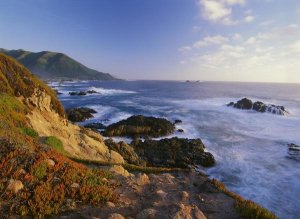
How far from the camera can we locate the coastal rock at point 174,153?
3105 cm

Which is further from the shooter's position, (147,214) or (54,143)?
(54,143)

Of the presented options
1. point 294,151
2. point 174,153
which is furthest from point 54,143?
point 294,151

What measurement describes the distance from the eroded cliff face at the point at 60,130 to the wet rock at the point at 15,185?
10.7m

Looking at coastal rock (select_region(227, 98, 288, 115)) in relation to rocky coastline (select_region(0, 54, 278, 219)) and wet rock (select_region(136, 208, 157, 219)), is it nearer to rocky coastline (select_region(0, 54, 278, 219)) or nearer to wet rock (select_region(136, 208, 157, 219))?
rocky coastline (select_region(0, 54, 278, 219))

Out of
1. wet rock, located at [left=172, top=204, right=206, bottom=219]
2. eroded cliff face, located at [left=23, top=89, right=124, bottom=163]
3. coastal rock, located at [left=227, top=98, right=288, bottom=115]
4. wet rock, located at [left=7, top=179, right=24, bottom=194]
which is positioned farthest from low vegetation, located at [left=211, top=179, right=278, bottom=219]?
coastal rock, located at [left=227, top=98, right=288, bottom=115]

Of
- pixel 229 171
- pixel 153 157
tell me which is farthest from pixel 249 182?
pixel 153 157

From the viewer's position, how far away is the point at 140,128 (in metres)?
43.8

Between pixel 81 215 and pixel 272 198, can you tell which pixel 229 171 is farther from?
pixel 81 215

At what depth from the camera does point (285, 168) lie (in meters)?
29.4

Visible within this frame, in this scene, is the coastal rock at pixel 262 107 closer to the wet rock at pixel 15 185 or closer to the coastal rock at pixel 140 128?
the coastal rock at pixel 140 128

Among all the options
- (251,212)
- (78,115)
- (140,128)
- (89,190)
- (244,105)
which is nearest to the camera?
(89,190)

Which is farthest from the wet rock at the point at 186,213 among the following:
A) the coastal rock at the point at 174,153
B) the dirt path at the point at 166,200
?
the coastal rock at the point at 174,153

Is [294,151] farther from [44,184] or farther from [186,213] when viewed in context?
[44,184]

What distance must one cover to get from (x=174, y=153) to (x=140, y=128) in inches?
471
